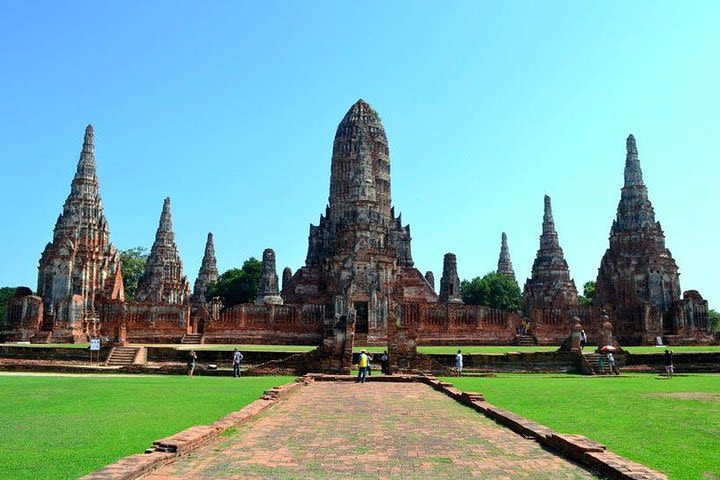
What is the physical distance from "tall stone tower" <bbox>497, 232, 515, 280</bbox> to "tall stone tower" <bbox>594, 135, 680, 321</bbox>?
4364cm

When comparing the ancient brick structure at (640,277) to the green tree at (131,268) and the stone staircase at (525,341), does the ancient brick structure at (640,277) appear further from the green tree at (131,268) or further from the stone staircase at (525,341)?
the green tree at (131,268)

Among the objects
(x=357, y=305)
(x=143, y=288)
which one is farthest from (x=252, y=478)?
(x=143, y=288)

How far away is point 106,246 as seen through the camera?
5553 cm

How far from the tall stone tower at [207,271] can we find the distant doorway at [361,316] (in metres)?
42.0

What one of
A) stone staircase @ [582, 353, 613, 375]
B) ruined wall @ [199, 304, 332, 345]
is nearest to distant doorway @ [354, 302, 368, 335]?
ruined wall @ [199, 304, 332, 345]

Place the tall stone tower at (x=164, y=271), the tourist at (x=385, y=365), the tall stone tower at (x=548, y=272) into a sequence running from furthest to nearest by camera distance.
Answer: the tall stone tower at (x=164, y=271) → the tall stone tower at (x=548, y=272) → the tourist at (x=385, y=365)

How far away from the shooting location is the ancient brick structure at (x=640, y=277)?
47438mm

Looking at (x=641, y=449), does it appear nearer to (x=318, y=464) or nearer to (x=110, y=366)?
(x=318, y=464)

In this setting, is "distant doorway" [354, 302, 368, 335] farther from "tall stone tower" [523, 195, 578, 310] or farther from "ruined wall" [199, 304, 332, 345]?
"tall stone tower" [523, 195, 578, 310]

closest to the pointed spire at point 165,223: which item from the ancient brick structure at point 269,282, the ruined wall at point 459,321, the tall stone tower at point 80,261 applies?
the ancient brick structure at point 269,282

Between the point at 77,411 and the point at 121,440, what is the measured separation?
4.27 meters

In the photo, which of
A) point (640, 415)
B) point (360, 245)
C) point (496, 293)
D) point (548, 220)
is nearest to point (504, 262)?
point (496, 293)

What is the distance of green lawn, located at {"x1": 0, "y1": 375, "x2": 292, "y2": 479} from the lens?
8.29 meters

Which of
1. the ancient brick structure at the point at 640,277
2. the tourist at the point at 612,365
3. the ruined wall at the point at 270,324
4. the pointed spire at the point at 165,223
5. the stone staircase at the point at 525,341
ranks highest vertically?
the pointed spire at the point at 165,223
